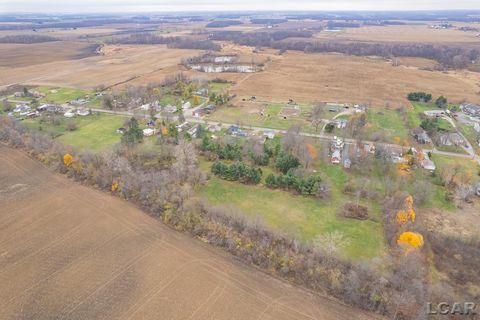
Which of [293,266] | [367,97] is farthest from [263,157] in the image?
[367,97]

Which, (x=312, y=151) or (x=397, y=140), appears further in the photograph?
(x=397, y=140)

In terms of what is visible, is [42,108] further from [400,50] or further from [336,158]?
[400,50]

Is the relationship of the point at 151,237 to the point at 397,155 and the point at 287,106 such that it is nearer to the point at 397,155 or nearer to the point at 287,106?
the point at 397,155

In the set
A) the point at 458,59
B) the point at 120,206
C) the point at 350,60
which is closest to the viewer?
the point at 120,206

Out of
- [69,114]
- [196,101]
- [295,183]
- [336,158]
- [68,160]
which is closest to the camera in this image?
[295,183]

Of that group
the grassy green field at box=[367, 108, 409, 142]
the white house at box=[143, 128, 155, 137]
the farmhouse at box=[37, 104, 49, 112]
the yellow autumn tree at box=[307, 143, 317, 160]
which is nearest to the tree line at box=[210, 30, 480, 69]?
the grassy green field at box=[367, 108, 409, 142]

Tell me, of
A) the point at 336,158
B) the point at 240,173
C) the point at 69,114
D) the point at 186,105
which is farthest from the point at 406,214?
the point at 69,114
